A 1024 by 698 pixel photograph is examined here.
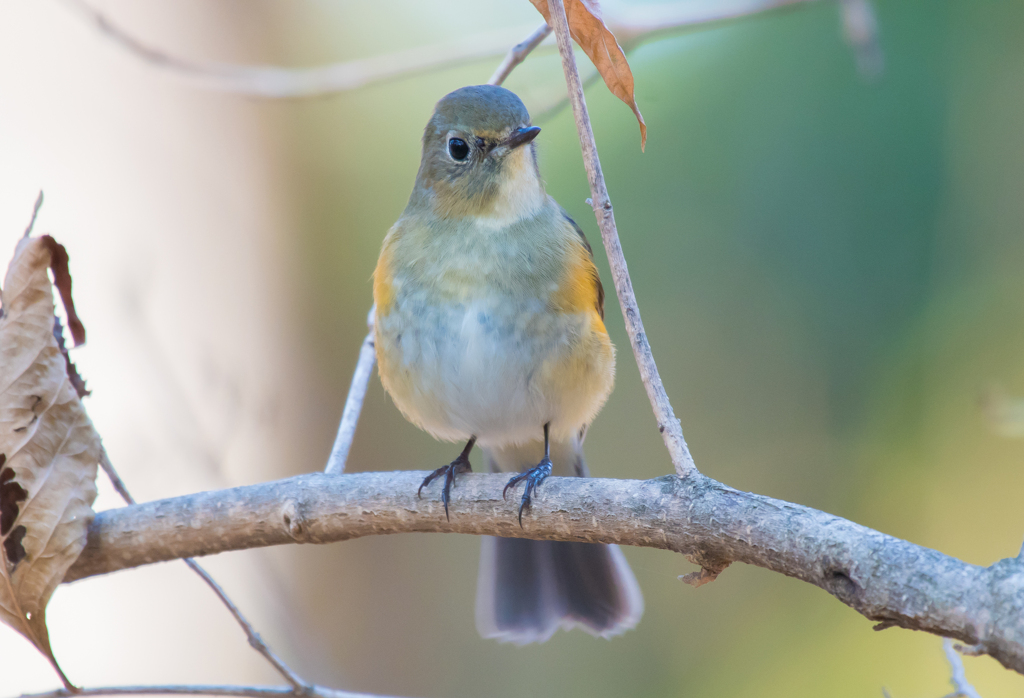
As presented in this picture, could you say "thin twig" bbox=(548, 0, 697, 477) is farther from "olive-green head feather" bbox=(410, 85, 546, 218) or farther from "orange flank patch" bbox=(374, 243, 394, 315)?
"orange flank patch" bbox=(374, 243, 394, 315)

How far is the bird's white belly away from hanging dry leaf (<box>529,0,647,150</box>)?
1.09 m

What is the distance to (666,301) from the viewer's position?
625 cm

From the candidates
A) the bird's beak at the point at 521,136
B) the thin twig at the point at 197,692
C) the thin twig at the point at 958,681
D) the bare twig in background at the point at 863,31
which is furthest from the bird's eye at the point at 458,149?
the thin twig at the point at 958,681

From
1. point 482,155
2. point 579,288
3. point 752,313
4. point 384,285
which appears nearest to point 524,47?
point 482,155

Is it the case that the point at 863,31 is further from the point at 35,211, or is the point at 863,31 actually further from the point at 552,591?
the point at 35,211

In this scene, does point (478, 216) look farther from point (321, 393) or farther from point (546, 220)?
point (321, 393)

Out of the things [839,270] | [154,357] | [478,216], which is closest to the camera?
[478,216]

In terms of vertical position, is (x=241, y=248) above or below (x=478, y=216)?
above

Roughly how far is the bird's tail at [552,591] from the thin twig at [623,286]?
1.45 metres

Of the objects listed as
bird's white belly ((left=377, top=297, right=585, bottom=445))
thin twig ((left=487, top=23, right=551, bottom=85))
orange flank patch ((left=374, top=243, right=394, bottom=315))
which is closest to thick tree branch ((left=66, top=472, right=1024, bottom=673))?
bird's white belly ((left=377, top=297, right=585, bottom=445))

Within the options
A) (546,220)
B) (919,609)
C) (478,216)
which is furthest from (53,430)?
(919,609)

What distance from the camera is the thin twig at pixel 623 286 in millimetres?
1528

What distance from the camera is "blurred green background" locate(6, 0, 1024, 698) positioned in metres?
5.25

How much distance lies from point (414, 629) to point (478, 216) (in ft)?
10.8
